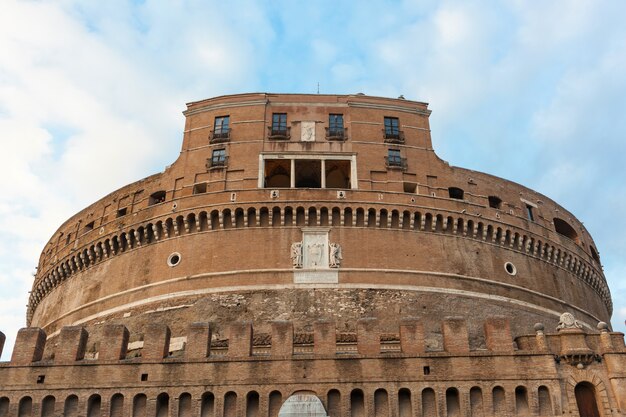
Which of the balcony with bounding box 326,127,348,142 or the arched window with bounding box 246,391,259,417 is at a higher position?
the balcony with bounding box 326,127,348,142

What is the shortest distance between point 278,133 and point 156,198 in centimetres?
642

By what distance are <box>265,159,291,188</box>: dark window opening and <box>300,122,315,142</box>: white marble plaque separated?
4.27ft

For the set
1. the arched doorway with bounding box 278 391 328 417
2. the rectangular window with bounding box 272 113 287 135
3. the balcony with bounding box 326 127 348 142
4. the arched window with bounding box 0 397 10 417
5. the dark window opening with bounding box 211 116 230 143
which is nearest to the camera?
the arched doorway with bounding box 278 391 328 417

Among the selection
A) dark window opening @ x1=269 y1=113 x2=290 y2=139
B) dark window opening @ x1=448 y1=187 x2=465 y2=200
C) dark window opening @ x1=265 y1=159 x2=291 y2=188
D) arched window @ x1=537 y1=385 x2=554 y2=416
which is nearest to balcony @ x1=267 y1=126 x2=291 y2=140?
dark window opening @ x1=269 y1=113 x2=290 y2=139

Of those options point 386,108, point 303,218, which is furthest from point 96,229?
point 386,108

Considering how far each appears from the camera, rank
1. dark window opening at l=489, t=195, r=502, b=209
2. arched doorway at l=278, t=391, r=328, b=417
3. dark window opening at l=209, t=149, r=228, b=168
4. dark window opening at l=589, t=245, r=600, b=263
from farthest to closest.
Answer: dark window opening at l=589, t=245, r=600, b=263 < dark window opening at l=489, t=195, r=502, b=209 < dark window opening at l=209, t=149, r=228, b=168 < arched doorway at l=278, t=391, r=328, b=417

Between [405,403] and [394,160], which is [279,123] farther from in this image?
[405,403]

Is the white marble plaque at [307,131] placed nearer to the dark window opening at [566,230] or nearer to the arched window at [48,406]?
the dark window opening at [566,230]

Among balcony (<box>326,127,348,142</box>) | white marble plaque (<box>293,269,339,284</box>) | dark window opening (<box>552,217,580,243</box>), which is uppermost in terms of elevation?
balcony (<box>326,127,348,142</box>)

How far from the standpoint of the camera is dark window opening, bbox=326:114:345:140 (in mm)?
29016

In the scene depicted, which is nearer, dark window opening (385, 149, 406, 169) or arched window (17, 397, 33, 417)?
arched window (17, 397, 33, 417)

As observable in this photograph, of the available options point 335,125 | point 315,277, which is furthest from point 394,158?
point 315,277

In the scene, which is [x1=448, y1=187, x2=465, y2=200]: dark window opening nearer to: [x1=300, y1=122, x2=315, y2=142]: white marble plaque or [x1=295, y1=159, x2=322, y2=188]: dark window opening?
[x1=295, y1=159, x2=322, y2=188]: dark window opening

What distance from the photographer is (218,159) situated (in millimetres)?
28906
